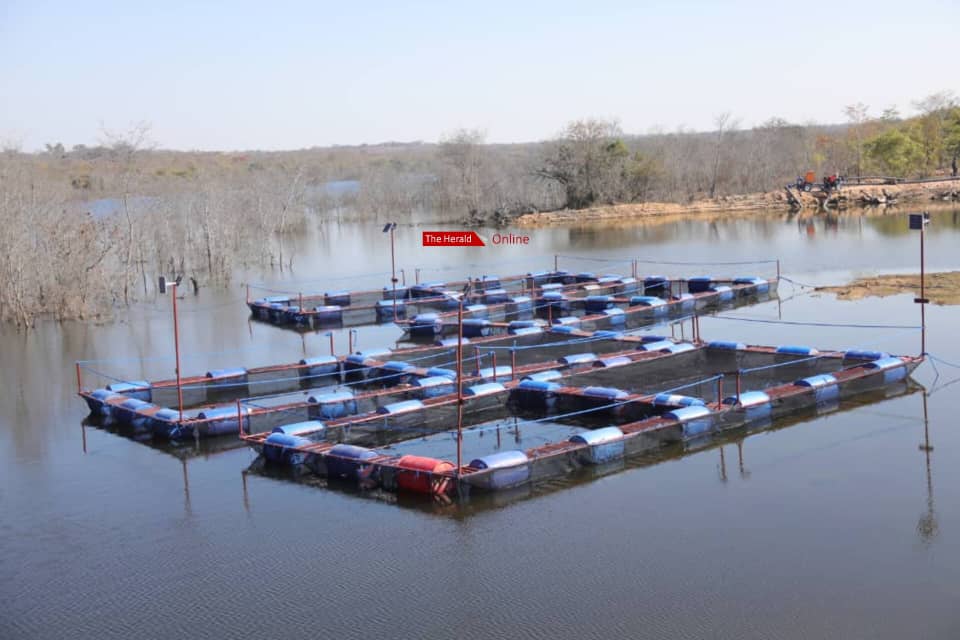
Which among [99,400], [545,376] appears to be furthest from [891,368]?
[99,400]

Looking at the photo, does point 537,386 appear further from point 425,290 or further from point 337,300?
point 425,290

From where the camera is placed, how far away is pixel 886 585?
27.6 feet

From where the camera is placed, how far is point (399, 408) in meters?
13.3

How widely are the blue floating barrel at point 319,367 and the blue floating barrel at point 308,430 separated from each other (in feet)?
11.8

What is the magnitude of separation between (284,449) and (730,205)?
4226 centimetres

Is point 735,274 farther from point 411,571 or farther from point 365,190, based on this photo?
point 365,190

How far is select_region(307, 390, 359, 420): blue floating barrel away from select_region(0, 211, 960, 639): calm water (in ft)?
4.01

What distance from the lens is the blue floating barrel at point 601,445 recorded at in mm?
11547

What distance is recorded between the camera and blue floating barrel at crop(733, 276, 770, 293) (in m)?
23.9

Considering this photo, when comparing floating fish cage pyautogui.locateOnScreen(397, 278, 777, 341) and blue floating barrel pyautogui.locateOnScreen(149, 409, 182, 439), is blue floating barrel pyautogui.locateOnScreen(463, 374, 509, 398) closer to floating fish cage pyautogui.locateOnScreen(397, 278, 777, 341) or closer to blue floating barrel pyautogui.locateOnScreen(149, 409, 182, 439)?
blue floating barrel pyautogui.locateOnScreen(149, 409, 182, 439)

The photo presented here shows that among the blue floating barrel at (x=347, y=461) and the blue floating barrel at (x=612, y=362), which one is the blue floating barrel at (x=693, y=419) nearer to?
the blue floating barrel at (x=612, y=362)

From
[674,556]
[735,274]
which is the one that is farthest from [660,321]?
[674,556]

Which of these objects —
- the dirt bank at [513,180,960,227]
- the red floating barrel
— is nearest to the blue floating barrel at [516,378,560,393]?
the red floating barrel

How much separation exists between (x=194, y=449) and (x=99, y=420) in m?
2.34
